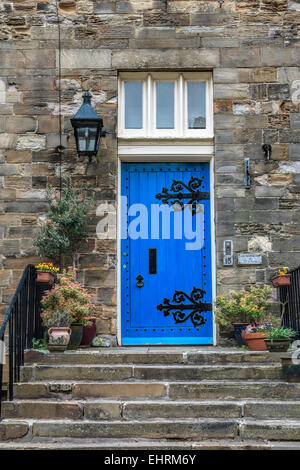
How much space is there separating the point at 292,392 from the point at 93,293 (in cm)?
259

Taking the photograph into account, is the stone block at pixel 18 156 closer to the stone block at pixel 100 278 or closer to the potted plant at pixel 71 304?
the stone block at pixel 100 278

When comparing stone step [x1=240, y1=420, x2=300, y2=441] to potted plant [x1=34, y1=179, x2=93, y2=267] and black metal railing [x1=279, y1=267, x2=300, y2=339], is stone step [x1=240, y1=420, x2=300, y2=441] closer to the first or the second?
black metal railing [x1=279, y1=267, x2=300, y2=339]

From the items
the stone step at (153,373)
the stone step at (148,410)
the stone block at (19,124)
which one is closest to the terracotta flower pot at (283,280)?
the stone step at (153,373)

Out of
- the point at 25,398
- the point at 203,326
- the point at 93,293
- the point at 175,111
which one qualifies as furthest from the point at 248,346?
the point at 175,111

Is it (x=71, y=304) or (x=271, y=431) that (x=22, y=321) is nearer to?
(x=71, y=304)

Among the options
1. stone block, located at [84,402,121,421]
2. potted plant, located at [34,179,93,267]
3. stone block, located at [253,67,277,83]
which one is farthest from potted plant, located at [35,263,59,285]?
stone block, located at [253,67,277,83]

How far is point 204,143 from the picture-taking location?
7.53 meters

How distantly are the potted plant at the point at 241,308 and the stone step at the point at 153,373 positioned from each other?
0.98 meters

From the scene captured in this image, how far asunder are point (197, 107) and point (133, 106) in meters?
0.76

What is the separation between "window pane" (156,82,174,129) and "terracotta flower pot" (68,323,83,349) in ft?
8.43

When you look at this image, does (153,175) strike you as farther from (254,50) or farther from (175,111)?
(254,50)

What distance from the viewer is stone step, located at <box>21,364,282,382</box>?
584cm

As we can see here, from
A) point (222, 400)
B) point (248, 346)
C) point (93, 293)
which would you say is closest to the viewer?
point (222, 400)

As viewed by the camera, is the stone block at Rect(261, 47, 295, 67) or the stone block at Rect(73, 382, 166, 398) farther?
the stone block at Rect(261, 47, 295, 67)
